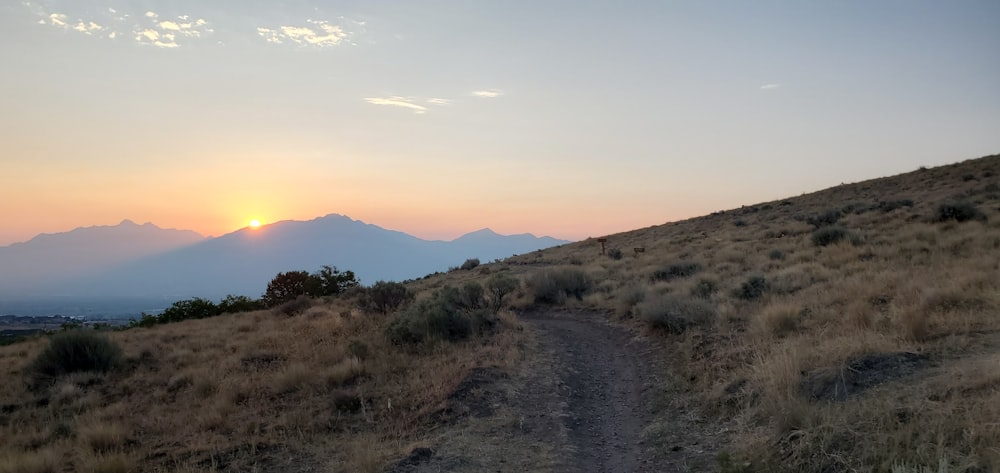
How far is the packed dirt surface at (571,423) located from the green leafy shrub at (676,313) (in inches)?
38.6

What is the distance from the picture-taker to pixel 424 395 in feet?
30.8

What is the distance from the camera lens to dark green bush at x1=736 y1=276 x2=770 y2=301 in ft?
43.6

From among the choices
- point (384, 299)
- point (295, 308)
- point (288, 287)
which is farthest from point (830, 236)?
point (288, 287)

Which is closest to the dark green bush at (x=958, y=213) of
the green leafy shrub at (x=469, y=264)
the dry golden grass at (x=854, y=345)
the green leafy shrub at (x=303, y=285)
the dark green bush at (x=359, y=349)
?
the dry golden grass at (x=854, y=345)

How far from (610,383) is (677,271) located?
35.7 feet

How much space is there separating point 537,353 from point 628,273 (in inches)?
438

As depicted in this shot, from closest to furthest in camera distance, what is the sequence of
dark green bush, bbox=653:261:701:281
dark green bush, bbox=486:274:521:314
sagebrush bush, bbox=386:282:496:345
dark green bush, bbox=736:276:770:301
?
dark green bush, bbox=736:276:770:301 → sagebrush bush, bbox=386:282:496:345 → dark green bush, bbox=486:274:521:314 → dark green bush, bbox=653:261:701:281

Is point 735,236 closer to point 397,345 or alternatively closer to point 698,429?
point 397,345

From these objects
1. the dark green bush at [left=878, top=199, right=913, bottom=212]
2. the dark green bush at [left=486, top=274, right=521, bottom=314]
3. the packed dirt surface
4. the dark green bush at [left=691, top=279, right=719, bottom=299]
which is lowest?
the packed dirt surface

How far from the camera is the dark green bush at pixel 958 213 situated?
65.3 ft

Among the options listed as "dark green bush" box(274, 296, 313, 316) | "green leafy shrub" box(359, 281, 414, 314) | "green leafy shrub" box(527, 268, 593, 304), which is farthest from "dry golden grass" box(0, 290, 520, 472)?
"dark green bush" box(274, 296, 313, 316)

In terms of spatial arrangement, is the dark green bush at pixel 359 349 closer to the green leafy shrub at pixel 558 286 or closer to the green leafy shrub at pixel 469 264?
the green leafy shrub at pixel 558 286

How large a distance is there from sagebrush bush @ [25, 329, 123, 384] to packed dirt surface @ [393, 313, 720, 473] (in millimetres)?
10815

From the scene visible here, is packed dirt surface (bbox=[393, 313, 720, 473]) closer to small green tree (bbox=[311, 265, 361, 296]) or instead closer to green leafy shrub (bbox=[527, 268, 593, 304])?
→ green leafy shrub (bbox=[527, 268, 593, 304])
